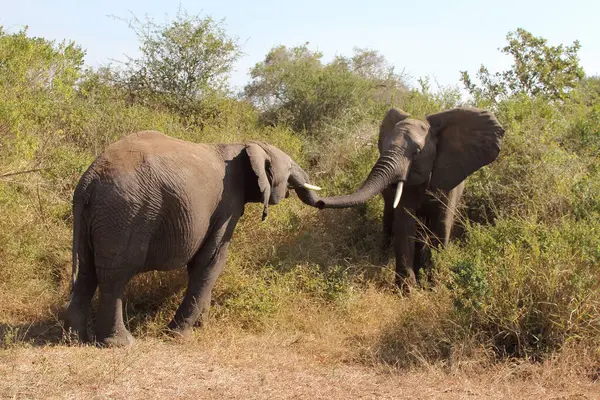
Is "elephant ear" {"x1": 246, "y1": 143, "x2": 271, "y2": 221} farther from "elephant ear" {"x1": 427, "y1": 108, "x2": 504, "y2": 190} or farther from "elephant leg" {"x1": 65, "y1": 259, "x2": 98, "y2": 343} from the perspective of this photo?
"elephant ear" {"x1": 427, "y1": 108, "x2": 504, "y2": 190}

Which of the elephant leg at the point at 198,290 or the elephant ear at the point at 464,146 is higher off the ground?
the elephant ear at the point at 464,146

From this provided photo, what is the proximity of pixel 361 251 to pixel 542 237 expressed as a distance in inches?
123

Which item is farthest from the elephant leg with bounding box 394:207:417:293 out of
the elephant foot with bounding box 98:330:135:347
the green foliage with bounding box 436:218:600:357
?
the elephant foot with bounding box 98:330:135:347

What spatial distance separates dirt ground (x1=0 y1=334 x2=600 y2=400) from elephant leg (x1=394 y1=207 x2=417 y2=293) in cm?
240

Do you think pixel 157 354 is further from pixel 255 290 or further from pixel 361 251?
pixel 361 251

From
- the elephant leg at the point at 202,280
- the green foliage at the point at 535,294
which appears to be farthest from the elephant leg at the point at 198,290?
the green foliage at the point at 535,294

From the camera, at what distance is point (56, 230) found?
332 inches

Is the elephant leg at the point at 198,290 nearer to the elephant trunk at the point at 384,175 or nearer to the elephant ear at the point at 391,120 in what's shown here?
the elephant trunk at the point at 384,175

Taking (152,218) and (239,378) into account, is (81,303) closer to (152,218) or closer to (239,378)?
(152,218)

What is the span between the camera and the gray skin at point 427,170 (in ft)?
27.6

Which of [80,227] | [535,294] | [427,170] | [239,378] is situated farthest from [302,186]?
[535,294]

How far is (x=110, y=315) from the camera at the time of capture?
20.7 ft

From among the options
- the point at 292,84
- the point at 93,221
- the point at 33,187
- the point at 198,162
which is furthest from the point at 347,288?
the point at 292,84

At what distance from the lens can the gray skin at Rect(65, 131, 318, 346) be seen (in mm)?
6113
